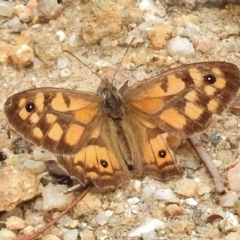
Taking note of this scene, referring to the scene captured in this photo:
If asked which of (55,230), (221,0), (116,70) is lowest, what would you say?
(55,230)

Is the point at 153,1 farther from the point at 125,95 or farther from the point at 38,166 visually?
the point at 38,166

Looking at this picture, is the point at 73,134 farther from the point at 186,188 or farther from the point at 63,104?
the point at 186,188

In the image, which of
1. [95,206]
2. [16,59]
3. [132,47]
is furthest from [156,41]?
[95,206]

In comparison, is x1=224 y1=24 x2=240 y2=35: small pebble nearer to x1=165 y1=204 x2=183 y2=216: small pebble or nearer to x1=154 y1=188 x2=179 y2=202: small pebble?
x1=154 y1=188 x2=179 y2=202: small pebble

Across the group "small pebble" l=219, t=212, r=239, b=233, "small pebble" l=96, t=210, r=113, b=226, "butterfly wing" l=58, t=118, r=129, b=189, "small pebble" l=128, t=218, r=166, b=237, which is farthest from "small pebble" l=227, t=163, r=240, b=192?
"small pebble" l=96, t=210, r=113, b=226

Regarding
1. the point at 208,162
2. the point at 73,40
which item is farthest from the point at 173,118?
the point at 73,40

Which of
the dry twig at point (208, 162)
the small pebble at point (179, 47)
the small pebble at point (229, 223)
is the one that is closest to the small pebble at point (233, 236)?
the small pebble at point (229, 223)

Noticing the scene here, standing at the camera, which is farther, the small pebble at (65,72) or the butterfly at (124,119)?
the small pebble at (65,72)

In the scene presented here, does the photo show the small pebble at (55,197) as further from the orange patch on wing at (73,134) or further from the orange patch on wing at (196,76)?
the orange patch on wing at (196,76)
